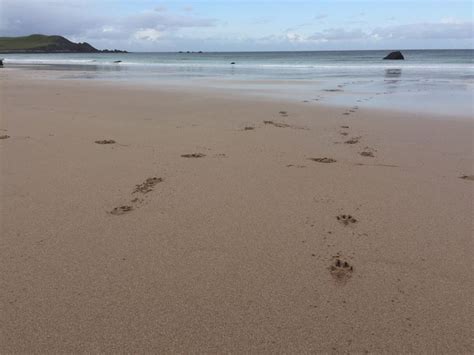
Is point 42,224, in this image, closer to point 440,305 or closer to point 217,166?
point 217,166

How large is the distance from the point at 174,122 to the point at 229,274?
5.65 meters

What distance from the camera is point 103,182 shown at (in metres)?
4.48

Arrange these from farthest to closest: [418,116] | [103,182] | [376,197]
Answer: [418,116], [103,182], [376,197]

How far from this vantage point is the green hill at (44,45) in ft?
475

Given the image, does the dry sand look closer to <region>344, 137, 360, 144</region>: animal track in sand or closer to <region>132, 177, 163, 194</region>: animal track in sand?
<region>132, 177, 163, 194</region>: animal track in sand

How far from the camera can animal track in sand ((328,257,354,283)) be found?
2781 mm

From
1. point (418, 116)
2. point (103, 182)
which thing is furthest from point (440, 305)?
point (418, 116)

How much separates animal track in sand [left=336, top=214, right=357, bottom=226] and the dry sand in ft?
0.09

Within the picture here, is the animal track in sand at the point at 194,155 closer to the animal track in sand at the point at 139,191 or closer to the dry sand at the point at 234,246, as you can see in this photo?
the dry sand at the point at 234,246

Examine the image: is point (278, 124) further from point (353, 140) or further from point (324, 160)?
point (324, 160)

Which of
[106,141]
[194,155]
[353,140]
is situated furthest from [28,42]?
[353,140]

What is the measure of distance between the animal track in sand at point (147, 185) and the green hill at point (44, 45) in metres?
155

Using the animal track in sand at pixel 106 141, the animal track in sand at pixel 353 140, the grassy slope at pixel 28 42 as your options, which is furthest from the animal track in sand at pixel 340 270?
the grassy slope at pixel 28 42

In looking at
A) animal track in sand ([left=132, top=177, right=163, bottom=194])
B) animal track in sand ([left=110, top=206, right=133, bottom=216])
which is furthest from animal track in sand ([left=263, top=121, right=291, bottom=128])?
animal track in sand ([left=110, top=206, right=133, bottom=216])
